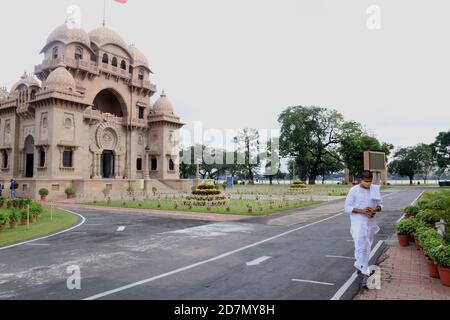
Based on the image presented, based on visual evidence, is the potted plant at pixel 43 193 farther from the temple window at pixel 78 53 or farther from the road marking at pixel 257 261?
the road marking at pixel 257 261

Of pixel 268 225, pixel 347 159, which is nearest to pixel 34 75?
pixel 268 225

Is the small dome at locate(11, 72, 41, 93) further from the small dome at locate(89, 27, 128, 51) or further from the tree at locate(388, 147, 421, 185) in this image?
the tree at locate(388, 147, 421, 185)

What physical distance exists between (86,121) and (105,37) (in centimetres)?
1261

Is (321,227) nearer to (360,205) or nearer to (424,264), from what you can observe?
(424,264)

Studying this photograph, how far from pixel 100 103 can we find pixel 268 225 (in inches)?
1579

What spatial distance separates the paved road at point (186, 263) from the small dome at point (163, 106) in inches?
1497

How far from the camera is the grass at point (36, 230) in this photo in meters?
11.8

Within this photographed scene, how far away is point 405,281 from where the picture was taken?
662 centimetres

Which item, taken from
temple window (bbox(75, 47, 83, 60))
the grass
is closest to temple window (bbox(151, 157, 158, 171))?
temple window (bbox(75, 47, 83, 60))

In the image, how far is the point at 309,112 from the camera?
67.0 m

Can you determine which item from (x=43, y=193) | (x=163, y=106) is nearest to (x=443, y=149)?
(x=163, y=106)

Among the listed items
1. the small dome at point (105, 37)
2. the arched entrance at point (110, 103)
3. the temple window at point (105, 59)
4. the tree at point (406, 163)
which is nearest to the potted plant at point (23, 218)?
the arched entrance at point (110, 103)
